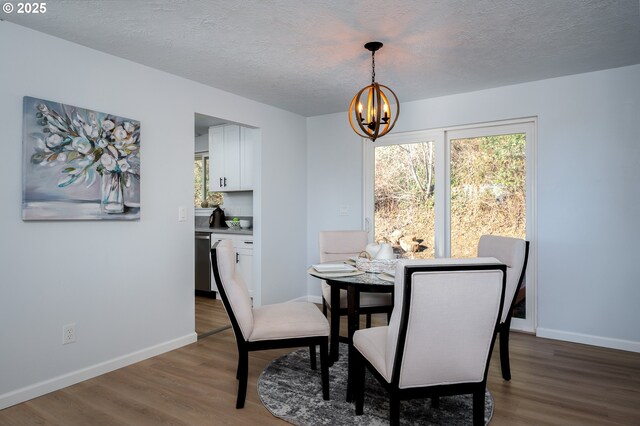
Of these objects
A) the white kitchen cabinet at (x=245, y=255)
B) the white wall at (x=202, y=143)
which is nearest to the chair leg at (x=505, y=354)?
the white kitchen cabinet at (x=245, y=255)

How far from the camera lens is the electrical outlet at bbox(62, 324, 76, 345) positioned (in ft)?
8.63

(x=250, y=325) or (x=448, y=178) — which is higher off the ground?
(x=448, y=178)

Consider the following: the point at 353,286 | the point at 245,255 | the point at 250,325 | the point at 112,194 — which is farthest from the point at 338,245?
the point at 112,194

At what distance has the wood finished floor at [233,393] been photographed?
2203mm

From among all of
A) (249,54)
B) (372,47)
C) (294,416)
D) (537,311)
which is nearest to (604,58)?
(372,47)

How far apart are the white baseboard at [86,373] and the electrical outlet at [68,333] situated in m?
0.22

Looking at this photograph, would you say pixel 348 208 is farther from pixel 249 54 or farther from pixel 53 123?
pixel 53 123

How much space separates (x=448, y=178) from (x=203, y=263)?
3208 millimetres

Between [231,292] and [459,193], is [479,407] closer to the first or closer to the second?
[231,292]

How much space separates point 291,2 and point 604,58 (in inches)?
99.9

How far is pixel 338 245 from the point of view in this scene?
349cm

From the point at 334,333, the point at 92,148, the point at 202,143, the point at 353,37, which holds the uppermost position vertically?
the point at 353,37

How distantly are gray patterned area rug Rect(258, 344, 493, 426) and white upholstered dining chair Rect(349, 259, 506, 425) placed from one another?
19.3 inches

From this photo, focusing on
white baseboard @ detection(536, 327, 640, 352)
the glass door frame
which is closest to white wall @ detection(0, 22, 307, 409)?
the glass door frame
